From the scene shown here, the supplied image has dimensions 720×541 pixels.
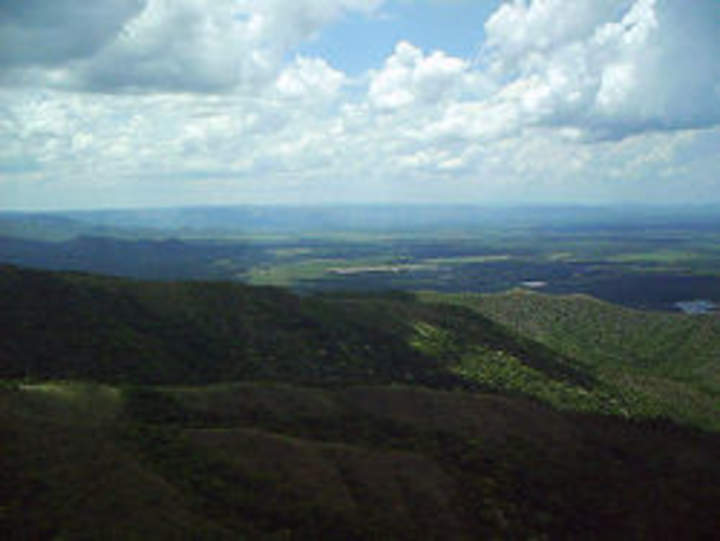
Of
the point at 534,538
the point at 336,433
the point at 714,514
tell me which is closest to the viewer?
the point at 534,538

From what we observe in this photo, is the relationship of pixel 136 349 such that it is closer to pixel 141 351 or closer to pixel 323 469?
pixel 141 351

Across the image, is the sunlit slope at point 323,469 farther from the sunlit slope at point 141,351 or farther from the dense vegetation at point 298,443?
the sunlit slope at point 141,351

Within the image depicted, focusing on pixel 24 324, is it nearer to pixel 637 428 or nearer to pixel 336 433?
pixel 336 433

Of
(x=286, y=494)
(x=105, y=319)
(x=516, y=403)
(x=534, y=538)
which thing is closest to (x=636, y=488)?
(x=534, y=538)

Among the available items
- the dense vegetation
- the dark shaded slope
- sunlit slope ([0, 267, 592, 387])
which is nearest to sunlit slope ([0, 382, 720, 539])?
the dense vegetation

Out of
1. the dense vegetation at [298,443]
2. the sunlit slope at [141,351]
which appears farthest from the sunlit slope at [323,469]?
the sunlit slope at [141,351]

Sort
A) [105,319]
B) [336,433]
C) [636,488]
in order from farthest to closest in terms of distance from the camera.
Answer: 1. [105,319]
2. [336,433]
3. [636,488]
